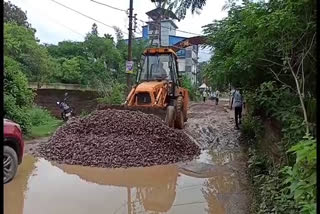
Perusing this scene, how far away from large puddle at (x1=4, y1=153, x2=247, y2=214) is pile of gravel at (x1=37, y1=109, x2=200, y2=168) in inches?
13.9

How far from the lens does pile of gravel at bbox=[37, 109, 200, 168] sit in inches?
285

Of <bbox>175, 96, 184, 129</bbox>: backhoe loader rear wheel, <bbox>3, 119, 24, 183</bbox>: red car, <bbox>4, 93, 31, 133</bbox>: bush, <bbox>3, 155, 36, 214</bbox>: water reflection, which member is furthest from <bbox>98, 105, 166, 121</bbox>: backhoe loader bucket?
<bbox>3, 119, 24, 183</bbox>: red car

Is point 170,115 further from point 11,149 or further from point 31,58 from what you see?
point 31,58

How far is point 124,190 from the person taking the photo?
5.59 meters

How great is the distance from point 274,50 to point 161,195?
2.69 meters

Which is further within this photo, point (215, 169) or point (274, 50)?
point (215, 169)

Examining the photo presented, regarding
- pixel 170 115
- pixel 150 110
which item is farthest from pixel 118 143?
pixel 170 115

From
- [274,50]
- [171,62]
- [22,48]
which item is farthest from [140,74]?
[22,48]

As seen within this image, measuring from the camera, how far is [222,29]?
8.00 metres

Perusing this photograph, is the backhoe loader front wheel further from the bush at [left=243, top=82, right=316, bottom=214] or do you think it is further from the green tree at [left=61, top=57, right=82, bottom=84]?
the green tree at [left=61, top=57, right=82, bottom=84]

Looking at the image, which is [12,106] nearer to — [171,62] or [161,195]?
[171,62]

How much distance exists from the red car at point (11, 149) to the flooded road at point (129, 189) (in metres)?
0.23

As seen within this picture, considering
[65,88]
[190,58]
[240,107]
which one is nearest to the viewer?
[240,107]

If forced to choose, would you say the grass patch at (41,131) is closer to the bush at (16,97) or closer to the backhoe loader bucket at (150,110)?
the bush at (16,97)
